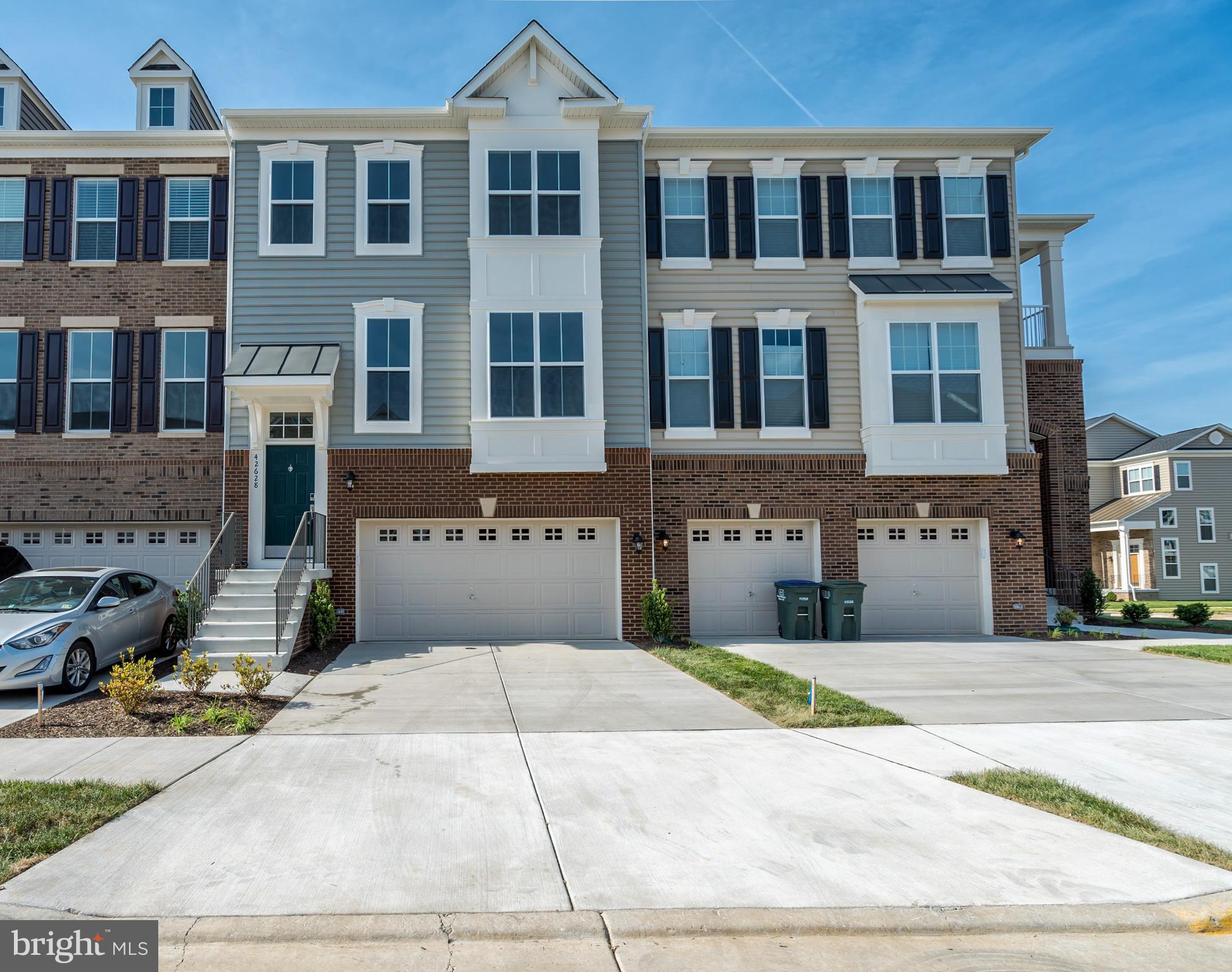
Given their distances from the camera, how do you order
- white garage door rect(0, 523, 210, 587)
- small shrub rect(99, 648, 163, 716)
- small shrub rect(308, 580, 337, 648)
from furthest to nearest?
white garage door rect(0, 523, 210, 587) < small shrub rect(308, 580, 337, 648) < small shrub rect(99, 648, 163, 716)

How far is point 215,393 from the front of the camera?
53.5ft

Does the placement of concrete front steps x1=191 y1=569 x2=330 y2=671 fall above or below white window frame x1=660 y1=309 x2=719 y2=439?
below

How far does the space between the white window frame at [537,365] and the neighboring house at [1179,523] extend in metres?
28.3

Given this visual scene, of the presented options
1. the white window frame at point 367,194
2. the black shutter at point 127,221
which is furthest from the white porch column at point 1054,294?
the black shutter at point 127,221

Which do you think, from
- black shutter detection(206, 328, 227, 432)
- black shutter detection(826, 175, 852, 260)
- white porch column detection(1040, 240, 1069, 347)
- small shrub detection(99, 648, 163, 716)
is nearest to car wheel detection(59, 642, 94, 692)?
small shrub detection(99, 648, 163, 716)

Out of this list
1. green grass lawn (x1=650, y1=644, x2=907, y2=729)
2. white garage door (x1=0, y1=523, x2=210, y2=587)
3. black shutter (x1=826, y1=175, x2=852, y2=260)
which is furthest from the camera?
black shutter (x1=826, y1=175, x2=852, y2=260)

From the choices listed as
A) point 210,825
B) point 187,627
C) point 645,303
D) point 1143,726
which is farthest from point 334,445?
point 1143,726

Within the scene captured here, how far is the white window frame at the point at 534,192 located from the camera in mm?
15586

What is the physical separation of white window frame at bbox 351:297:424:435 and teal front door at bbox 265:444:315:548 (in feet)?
4.06

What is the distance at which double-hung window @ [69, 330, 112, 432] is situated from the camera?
16375 mm

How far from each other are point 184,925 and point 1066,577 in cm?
1938

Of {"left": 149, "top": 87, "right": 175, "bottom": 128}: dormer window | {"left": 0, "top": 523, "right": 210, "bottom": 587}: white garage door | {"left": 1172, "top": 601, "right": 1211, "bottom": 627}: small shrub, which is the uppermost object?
{"left": 149, "top": 87, "right": 175, "bottom": 128}: dormer window

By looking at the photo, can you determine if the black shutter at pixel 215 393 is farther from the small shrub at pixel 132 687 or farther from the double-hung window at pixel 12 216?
the small shrub at pixel 132 687

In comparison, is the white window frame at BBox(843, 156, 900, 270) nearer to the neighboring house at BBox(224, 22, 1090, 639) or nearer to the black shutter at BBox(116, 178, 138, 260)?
the neighboring house at BBox(224, 22, 1090, 639)
